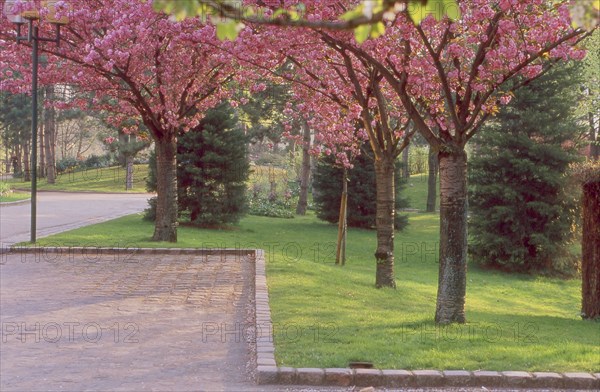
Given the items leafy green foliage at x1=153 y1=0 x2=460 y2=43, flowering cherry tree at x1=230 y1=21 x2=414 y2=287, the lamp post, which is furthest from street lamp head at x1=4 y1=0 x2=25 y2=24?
leafy green foliage at x1=153 y1=0 x2=460 y2=43

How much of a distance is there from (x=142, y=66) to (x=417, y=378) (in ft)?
37.6

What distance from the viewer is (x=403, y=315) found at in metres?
10.2

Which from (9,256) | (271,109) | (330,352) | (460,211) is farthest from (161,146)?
(271,109)

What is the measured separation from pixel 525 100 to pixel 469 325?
46.1ft

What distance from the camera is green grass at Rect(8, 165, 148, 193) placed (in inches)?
1931

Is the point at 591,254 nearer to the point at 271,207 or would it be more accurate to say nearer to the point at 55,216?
the point at 55,216

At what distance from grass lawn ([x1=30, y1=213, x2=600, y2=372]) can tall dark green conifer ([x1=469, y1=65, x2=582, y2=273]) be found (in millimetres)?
909

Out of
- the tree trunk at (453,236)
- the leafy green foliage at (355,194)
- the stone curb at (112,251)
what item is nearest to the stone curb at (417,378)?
the tree trunk at (453,236)

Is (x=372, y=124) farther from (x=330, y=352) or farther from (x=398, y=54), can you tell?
(x=330, y=352)

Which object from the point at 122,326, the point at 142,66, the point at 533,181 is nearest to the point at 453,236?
the point at 122,326

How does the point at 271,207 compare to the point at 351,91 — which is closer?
the point at 351,91

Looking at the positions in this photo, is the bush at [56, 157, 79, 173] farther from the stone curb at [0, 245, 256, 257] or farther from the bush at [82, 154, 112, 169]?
the stone curb at [0, 245, 256, 257]

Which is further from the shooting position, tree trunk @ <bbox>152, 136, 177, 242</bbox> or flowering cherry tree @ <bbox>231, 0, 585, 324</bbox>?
tree trunk @ <bbox>152, 136, 177, 242</bbox>

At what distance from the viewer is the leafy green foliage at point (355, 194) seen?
95.1 feet
